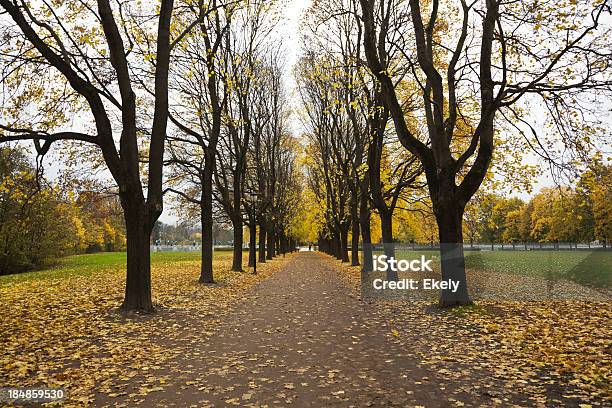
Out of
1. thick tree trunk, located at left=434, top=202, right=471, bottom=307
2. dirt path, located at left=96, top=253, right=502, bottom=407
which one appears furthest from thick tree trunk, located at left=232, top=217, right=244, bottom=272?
thick tree trunk, located at left=434, top=202, right=471, bottom=307

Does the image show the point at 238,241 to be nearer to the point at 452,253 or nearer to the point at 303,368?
the point at 452,253

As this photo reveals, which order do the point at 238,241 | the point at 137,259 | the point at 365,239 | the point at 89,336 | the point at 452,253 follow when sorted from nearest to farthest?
the point at 89,336
the point at 137,259
the point at 452,253
the point at 238,241
the point at 365,239

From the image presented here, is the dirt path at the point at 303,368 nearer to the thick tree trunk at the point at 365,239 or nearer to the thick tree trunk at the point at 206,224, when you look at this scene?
the thick tree trunk at the point at 206,224

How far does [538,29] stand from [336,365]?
8.03 metres

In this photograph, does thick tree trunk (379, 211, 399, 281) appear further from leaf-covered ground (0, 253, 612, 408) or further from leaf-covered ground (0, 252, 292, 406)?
leaf-covered ground (0, 252, 292, 406)

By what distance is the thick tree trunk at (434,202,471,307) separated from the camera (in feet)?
34.0

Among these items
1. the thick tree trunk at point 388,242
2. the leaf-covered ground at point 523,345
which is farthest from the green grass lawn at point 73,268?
the leaf-covered ground at point 523,345

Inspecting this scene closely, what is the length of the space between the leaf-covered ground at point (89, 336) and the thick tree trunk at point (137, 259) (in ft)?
1.41

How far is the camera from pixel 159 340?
7785 millimetres

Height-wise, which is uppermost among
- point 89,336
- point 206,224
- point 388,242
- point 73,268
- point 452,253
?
point 206,224

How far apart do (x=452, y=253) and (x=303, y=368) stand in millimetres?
5760

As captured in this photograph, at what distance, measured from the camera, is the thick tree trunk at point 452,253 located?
10.4m

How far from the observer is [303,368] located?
5930 mm

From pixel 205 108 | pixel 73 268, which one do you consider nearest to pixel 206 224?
pixel 205 108
